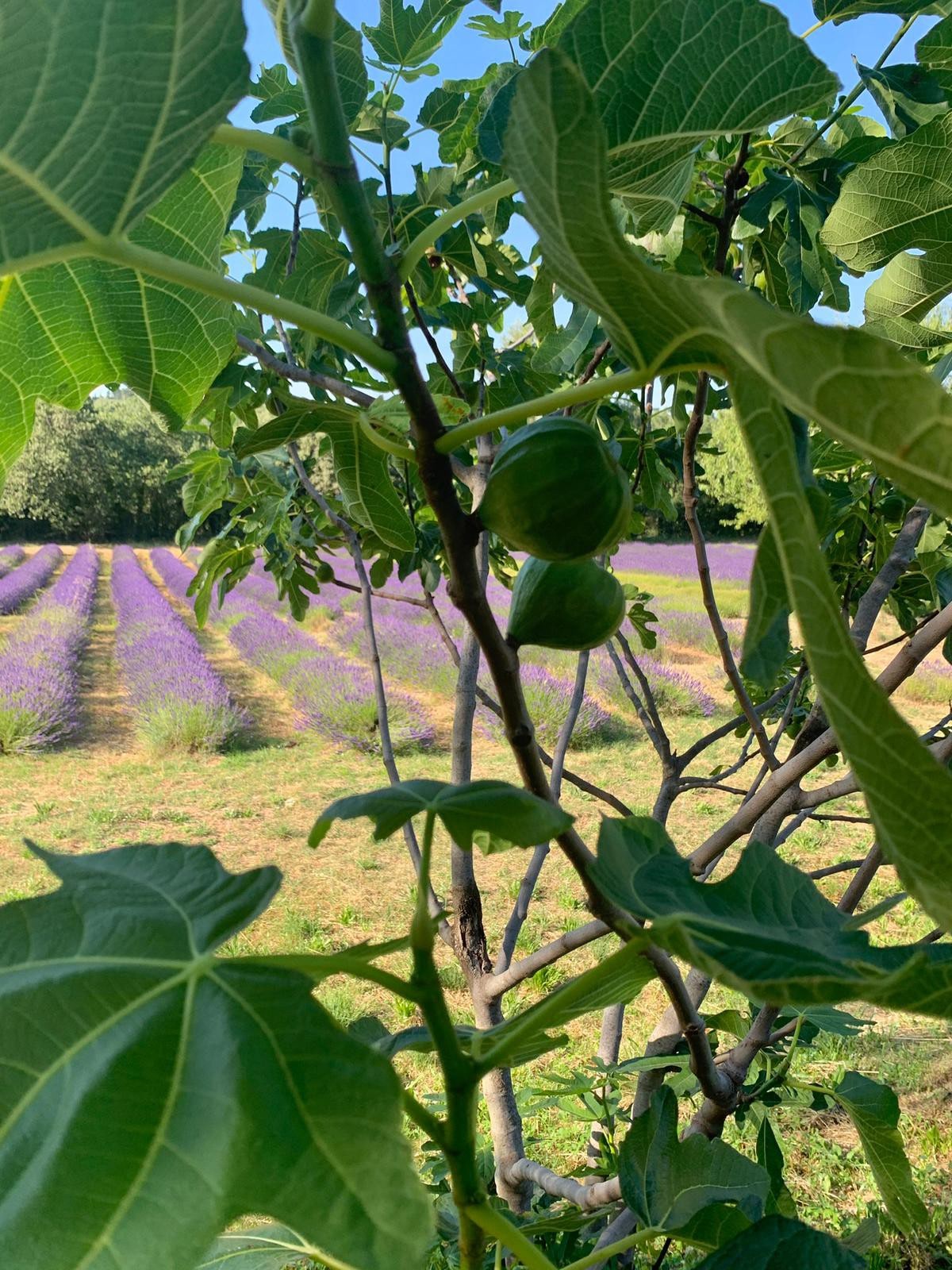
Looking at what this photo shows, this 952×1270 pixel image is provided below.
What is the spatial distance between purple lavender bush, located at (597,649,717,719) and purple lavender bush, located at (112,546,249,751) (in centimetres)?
368

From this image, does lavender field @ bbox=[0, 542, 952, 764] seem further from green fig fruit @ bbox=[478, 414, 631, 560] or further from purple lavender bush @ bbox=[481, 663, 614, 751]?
green fig fruit @ bbox=[478, 414, 631, 560]

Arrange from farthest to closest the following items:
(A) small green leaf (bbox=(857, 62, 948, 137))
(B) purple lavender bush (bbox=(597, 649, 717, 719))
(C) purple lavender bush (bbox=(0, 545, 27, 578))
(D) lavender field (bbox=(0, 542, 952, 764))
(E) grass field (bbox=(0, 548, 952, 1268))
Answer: (C) purple lavender bush (bbox=(0, 545, 27, 578)), (B) purple lavender bush (bbox=(597, 649, 717, 719)), (D) lavender field (bbox=(0, 542, 952, 764)), (E) grass field (bbox=(0, 548, 952, 1268)), (A) small green leaf (bbox=(857, 62, 948, 137))

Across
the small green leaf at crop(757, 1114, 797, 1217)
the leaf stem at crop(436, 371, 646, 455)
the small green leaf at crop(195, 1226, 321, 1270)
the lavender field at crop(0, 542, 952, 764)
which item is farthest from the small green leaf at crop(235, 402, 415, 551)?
the lavender field at crop(0, 542, 952, 764)

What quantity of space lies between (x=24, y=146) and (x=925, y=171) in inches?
26.4

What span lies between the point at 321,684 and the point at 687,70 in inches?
334

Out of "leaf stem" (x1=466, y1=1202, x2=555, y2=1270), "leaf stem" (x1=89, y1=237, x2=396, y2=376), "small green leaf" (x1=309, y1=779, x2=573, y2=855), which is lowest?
"leaf stem" (x1=466, y1=1202, x2=555, y2=1270)

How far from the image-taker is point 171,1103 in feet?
1.17

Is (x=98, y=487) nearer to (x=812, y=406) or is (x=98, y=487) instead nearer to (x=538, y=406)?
(x=538, y=406)

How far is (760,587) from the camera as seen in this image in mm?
325

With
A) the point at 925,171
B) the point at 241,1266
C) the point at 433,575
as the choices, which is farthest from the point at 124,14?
the point at 433,575

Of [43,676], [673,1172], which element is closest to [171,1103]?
[673,1172]

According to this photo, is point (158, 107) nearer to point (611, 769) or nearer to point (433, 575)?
point (433, 575)

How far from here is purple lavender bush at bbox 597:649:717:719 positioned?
28.3 feet

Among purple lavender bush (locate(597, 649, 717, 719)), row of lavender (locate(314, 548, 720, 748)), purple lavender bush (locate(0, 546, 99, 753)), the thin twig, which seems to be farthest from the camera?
purple lavender bush (locate(597, 649, 717, 719))
